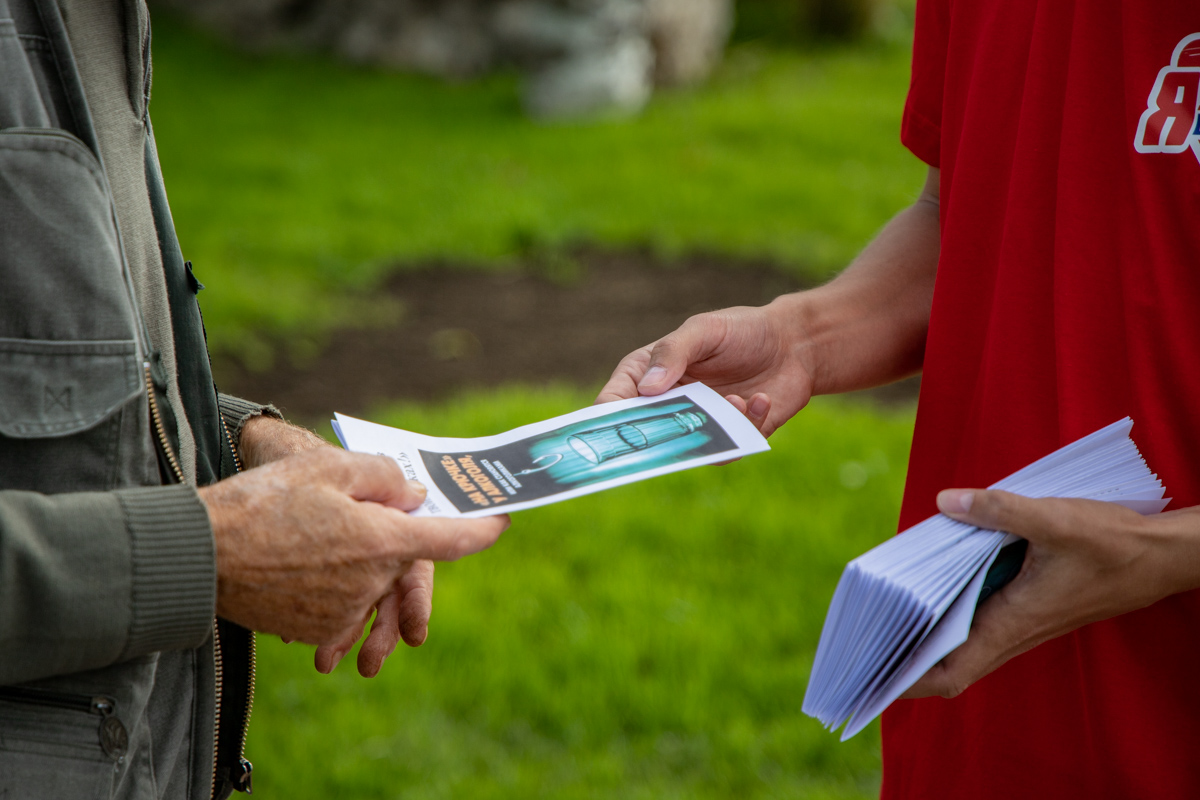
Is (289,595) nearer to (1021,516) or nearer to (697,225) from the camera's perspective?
(1021,516)

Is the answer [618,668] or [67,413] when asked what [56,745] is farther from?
[618,668]

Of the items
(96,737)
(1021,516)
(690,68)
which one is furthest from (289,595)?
(690,68)

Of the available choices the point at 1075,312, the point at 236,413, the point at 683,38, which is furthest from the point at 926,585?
the point at 683,38

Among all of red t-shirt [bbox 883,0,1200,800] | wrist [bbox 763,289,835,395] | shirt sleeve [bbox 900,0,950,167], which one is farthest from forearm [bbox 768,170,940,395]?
red t-shirt [bbox 883,0,1200,800]

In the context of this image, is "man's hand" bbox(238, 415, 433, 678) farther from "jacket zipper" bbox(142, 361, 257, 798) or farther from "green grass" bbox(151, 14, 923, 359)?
"green grass" bbox(151, 14, 923, 359)

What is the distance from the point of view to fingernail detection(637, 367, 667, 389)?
167 centimetres

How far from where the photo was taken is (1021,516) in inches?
47.4

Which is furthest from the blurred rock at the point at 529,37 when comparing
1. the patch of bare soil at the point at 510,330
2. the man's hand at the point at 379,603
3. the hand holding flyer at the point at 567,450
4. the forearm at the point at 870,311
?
the hand holding flyer at the point at 567,450

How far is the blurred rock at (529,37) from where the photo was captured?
9.09m

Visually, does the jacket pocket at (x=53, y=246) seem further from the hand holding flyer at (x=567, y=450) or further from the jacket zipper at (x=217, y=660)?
the hand holding flyer at (x=567, y=450)

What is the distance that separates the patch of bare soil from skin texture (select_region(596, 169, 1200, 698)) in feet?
10.8

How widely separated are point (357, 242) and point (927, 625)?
5.87 meters

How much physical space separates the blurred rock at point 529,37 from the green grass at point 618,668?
19.1 ft

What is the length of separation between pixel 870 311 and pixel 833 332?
74 millimetres
